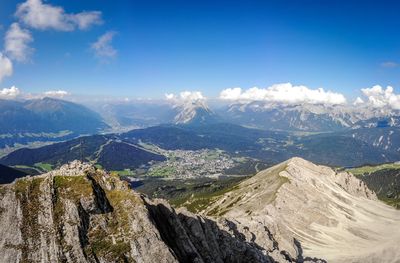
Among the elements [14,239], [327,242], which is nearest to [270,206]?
[327,242]

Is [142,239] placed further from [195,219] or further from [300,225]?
[300,225]

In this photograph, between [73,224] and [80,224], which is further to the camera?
[80,224]

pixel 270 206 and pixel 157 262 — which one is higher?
pixel 157 262

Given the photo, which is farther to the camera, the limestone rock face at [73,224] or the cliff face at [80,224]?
the cliff face at [80,224]

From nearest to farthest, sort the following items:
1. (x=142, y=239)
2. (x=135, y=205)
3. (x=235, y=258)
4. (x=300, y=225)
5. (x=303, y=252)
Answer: (x=142, y=239), (x=135, y=205), (x=235, y=258), (x=303, y=252), (x=300, y=225)

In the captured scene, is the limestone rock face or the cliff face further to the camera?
the cliff face

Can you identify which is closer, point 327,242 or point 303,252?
point 303,252

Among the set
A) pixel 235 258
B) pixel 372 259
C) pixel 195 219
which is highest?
pixel 195 219

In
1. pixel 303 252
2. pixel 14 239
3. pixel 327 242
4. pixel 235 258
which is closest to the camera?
pixel 14 239
